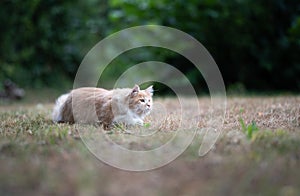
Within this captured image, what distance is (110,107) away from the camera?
190 inches

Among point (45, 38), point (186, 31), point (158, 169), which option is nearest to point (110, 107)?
point (158, 169)

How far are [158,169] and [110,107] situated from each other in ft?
6.18

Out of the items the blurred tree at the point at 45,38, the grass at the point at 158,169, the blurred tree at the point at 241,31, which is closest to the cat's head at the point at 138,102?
the grass at the point at 158,169

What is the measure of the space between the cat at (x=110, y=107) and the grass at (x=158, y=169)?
1.76 ft

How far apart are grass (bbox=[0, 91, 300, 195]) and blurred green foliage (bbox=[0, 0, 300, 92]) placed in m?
6.76

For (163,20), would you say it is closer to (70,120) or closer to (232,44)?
(232,44)

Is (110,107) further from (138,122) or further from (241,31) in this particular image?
(241,31)

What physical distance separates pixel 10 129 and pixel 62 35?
7.94 metres

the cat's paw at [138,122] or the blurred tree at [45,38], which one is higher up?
the blurred tree at [45,38]

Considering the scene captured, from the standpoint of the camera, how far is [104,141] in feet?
12.3

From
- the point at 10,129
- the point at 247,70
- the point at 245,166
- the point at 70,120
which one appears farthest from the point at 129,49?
the point at 245,166

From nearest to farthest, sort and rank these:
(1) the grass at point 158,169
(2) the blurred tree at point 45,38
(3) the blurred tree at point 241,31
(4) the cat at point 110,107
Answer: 1. (1) the grass at point 158,169
2. (4) the cat at point 110,107
3. (3) the blurred tree at point 241,31
4. (2) the blurred tree at point 45,38

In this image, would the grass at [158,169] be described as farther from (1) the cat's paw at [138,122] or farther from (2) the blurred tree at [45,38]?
(2) the blurred tree at [45,38]

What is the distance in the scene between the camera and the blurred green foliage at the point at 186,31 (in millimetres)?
10555
